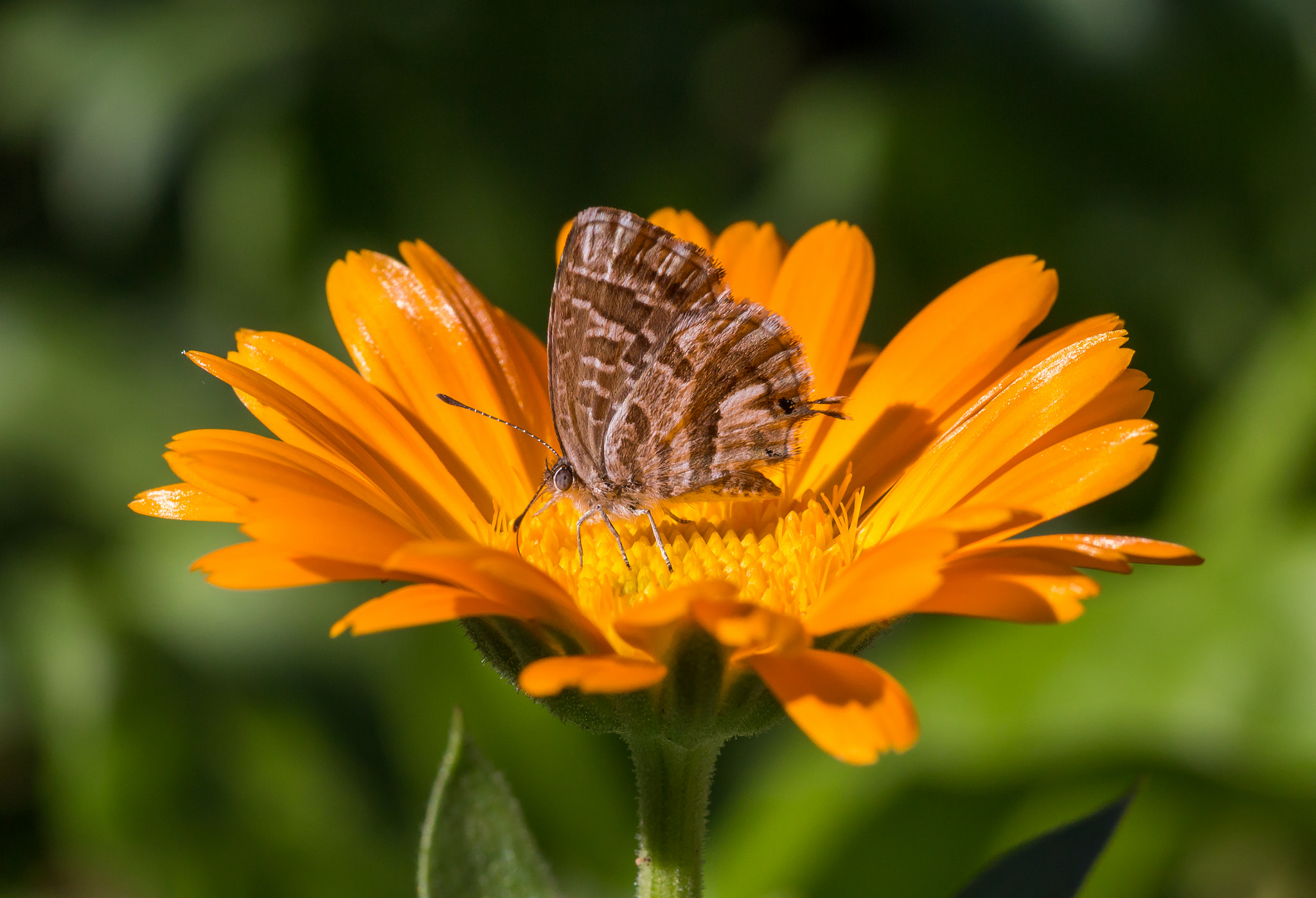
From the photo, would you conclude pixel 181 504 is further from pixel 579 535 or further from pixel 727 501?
pixel 727 501

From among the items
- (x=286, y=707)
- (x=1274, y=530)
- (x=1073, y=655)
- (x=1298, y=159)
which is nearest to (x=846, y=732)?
(x=1073, y=655)

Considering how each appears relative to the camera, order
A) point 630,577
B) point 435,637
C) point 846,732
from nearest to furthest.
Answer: point 846,732 → point 630,577 → point 435,637

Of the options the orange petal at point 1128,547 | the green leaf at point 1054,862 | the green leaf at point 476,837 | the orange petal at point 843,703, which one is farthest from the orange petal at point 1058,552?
the green leaf at point 476,837

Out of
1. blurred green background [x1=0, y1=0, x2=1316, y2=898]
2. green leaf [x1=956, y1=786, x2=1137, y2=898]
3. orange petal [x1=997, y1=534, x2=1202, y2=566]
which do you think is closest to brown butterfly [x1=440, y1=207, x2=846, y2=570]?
orange petal [x1=997, y1=534, x2=1202, y2=566]

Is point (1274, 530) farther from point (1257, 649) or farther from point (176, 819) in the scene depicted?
point (176, 819)

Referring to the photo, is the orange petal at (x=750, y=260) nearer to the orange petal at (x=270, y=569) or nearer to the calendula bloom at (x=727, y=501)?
the calendula bloom at (x=727, y=501)

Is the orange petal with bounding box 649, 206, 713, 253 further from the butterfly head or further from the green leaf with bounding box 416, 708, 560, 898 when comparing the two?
the green leaf with bounding box 416, 708, 560, 898

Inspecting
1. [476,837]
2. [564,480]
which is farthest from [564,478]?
[476,837]

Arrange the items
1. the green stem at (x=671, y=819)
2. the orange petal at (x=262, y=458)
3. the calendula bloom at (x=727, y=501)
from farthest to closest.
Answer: the green stem at (x=671, y=819) < the orange petal at (x=262, y=458) < the calendula bloom at (x=727, y=501)
